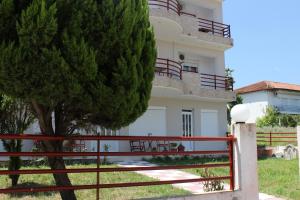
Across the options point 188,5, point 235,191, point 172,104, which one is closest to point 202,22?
point 188,5

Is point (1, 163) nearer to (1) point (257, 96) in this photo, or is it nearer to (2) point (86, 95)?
(2) point (86, 95)

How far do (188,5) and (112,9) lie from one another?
18.9 metres

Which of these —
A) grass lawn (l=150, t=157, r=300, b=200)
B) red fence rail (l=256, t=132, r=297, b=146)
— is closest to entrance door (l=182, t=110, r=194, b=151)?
red fence rail (l=256, t=132, r=297, b=146)

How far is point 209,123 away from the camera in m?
23.1

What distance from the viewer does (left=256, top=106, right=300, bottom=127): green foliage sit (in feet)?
136

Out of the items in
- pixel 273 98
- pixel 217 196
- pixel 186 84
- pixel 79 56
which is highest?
pixel 273 98

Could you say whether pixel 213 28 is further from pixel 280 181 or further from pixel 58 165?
pixel 58 165

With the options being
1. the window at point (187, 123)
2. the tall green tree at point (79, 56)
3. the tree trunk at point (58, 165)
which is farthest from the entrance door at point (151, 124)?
the tall green tree at point (79, 56)

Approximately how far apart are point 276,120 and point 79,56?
40.0 meters

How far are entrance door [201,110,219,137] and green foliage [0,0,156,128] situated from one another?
1737cm

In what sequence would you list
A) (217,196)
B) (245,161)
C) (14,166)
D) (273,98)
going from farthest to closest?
(273,98)
(14,166)
(245,161)
(217,196)

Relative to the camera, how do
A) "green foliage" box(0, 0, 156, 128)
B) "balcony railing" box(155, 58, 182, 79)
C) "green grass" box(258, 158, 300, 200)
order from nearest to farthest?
1. "green foliage" box(0, 0, 156, 128)
2. "green grass" box(258, 158, 300, 200)
3. "balcony railing" box(155, 58, 182, 79)

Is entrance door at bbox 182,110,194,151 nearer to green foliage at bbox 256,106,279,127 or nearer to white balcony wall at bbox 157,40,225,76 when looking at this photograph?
white balcony wall at bbox 157,40,225,76

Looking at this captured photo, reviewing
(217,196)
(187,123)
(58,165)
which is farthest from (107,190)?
(187,123)
